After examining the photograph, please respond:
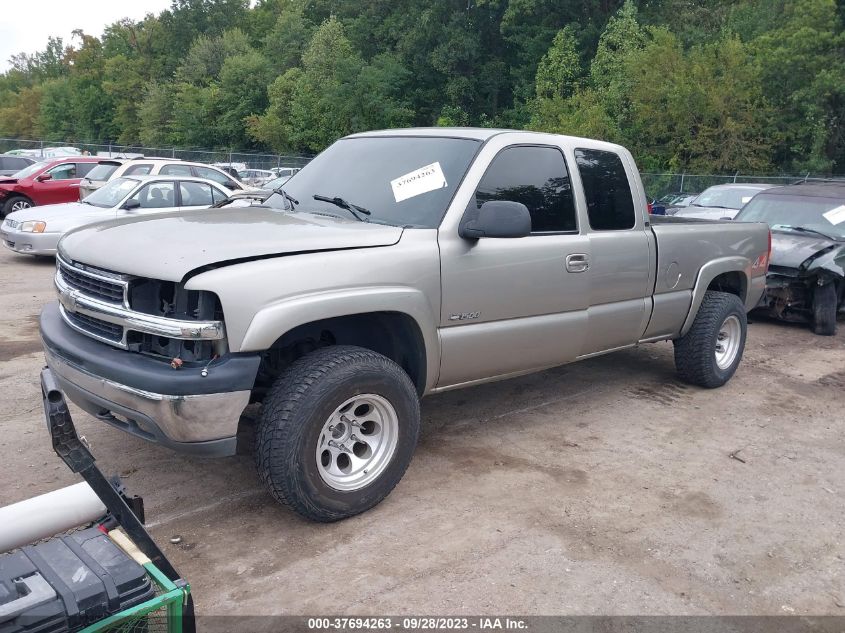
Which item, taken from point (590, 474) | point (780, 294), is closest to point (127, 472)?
point (590, 474)

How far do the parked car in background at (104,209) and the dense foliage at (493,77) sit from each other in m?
22.3

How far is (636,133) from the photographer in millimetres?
32219

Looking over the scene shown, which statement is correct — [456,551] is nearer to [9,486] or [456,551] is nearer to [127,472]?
[127,472]

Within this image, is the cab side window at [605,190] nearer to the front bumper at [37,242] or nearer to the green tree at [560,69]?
the front bumper at [37,242]

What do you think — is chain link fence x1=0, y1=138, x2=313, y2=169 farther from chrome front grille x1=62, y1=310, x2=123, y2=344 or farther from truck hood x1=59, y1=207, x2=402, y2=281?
chrome front grille x1=62, y1=310, x2=123, y2=344

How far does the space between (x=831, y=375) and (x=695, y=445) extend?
2.89m

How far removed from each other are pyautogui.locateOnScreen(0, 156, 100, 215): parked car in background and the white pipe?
16.5 meters

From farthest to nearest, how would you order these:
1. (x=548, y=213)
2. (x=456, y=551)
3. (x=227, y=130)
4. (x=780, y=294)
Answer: (x=227, y=130) → (x=780, y=294) → (x=548, y=213) → (x=456, y=551)

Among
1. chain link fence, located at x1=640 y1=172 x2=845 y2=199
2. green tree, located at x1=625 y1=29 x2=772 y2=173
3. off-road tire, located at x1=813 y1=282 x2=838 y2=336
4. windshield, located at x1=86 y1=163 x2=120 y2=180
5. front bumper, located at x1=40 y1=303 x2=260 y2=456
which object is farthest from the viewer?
green tree, located at x1=625 y1=29 x2=772 y2=173

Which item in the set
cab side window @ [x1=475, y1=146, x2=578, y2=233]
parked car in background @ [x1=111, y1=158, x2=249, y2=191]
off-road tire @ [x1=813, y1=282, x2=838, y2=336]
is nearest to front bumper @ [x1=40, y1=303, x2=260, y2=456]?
cab side window @ [x1=475, y1=146, x2=578, y2=233]

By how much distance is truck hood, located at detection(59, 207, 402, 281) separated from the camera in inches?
133

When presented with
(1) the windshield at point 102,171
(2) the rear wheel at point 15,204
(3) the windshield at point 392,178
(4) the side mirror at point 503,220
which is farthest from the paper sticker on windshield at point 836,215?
(2) the rear wheel at point 15,204

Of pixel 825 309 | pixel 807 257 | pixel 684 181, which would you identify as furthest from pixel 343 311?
pixel 684 181

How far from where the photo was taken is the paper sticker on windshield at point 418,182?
4355mm
